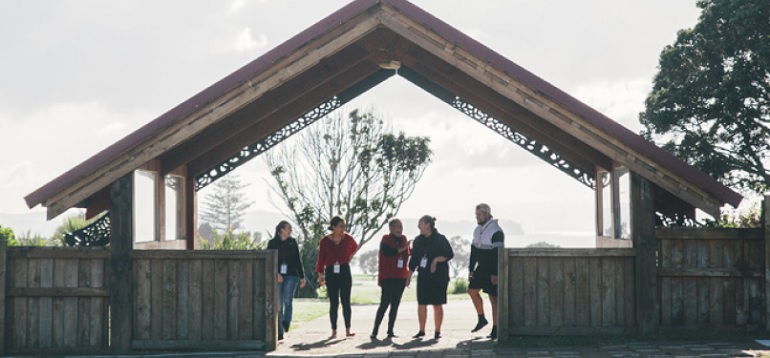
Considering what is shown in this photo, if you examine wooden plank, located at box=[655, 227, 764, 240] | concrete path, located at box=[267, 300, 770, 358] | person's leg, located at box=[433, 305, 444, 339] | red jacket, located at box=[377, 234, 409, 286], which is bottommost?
concrete path, located at box=[267, 300, 770, 358]

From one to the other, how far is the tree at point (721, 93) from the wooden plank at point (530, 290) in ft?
62.7

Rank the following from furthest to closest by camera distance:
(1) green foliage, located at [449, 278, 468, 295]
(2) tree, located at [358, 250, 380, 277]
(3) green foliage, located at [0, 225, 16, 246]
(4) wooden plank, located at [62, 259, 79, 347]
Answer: (2) tree, located at [358, 250, 380, 277]
(1) green foliage, located at [449, 278, 468, 295]
(3) green foliage, located at [0, 225, 16, 246]
(4) wooden plank, located at [62, 259, 79, 347]

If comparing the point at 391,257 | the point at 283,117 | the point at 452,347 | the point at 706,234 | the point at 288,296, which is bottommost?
the point at 452,347

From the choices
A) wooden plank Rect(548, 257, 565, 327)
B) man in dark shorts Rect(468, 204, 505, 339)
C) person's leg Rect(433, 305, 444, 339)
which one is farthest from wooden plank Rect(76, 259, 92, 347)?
wooden plank Rect(548, 257, 565, 327)

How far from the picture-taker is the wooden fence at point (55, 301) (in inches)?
479

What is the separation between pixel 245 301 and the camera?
39.7 ft

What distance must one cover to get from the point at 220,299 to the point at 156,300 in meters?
0.81

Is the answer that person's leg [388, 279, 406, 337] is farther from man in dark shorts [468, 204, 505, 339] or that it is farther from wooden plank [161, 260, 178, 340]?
wooden plank [161, 260, 178, 340]

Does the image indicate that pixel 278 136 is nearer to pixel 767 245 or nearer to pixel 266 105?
pixel 266 105

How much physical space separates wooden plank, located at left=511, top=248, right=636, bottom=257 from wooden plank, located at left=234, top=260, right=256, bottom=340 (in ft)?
10.9

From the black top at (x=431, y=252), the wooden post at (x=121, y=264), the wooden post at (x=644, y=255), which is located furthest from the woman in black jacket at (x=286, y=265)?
the wooden post at (x=644, y=255)

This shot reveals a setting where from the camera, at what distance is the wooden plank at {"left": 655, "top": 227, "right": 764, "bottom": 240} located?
12352 millimetres

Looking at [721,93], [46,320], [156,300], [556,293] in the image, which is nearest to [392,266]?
[556,293]

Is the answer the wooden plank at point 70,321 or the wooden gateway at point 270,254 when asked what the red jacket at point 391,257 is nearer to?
the wooden gateway at point 270,254
